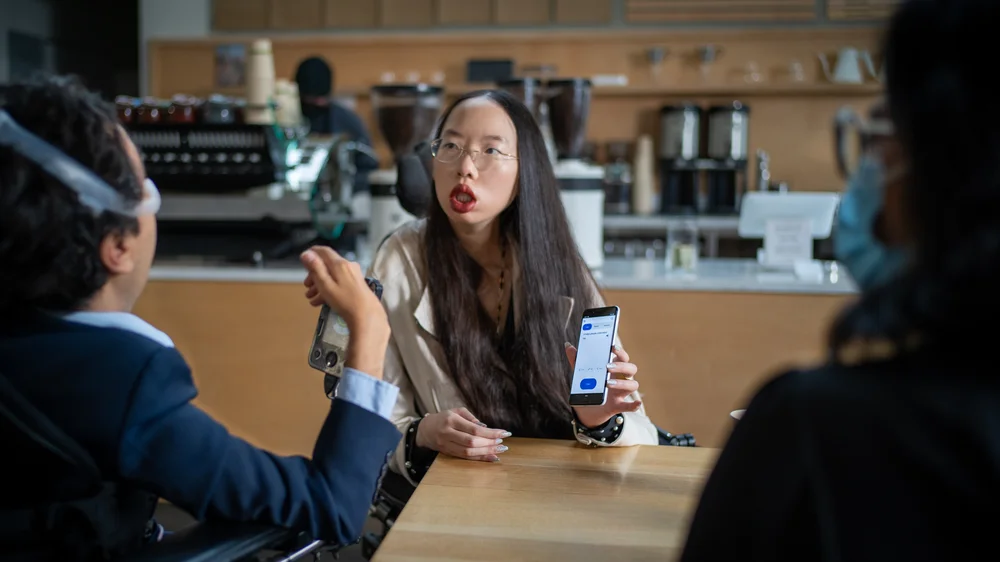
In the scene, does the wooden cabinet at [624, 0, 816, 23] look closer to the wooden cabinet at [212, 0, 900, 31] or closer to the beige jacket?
the wooden cabinet at [212, 0, 900, 31]

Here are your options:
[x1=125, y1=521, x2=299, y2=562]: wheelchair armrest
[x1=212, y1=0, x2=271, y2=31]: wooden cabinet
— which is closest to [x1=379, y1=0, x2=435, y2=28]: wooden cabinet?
[x1=212, y1=0, x2=271, y2=31]: wooden cabinet

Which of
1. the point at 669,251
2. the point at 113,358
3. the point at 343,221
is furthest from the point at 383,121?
the point at 113,358

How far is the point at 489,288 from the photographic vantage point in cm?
196

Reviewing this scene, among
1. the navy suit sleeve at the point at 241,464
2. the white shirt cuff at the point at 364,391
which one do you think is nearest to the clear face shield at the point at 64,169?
the navy suit sleeve at the point at 241,464

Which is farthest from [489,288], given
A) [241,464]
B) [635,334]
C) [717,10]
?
[717,10]

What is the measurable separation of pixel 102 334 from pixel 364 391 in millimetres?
306

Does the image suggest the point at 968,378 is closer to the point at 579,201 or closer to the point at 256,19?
the point at 579,201

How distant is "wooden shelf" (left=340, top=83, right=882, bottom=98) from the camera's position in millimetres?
6129

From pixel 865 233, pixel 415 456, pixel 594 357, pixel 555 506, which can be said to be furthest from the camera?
pixel 415 456

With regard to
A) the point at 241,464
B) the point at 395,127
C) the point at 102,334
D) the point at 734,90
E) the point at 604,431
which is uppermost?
the point at 734,90

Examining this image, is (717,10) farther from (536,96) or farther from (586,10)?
(536,96)

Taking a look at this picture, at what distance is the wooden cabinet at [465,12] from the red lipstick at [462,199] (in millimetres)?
4935

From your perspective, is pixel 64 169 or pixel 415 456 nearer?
pixel 64 169

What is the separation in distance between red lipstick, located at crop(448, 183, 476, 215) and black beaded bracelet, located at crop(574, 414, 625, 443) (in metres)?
0.48
